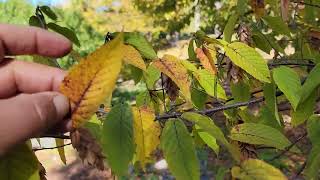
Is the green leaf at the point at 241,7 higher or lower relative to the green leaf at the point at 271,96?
higher

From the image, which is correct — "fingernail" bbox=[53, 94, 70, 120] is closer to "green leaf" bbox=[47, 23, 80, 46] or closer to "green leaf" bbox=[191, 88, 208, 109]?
"green leaf" bbox=[47, 23, 80, 46]

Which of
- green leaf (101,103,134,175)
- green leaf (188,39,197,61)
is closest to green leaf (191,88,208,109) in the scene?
green leaf (188,39,197,61)

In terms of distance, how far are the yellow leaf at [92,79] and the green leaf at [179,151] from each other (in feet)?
1.13

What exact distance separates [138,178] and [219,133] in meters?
5.68

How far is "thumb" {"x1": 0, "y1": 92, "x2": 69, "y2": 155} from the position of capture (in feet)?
2.30

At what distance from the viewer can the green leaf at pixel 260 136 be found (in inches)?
46.3

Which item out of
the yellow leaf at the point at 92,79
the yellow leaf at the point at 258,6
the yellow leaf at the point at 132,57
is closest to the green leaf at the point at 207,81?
the yellow leaf at the point at 132,57

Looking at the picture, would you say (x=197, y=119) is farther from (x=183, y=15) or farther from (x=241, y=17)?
(x=183, y=15)

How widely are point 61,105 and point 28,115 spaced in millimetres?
70

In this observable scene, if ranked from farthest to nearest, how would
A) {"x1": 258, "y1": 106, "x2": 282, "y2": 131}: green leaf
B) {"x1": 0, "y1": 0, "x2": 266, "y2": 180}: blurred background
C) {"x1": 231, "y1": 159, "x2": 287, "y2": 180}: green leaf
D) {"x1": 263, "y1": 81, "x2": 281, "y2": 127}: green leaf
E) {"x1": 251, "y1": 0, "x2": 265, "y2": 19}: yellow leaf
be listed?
{"x1": 0, "y1": 0, "x2": 266, "y2": 180}: blurred background, {"x1": 251, "y1": 0, "x2": 265, "y2": 19}: yellow leaf, {"x1": 258, "y1": 106, "x2": 282, "y2": 131}: green leaf, {"x1": 263, "y1": 81, "x2": 281, "y2": 127}: green leaf, {"x1": 231, "y1": 159, "x2": 287, "y2": 180}: green leaf

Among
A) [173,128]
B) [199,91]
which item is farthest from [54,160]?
[173,128]

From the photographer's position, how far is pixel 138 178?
21.5ft

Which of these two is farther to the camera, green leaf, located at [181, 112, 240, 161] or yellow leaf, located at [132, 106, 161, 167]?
yellow leaf, located at [132, 106, 161, 167]

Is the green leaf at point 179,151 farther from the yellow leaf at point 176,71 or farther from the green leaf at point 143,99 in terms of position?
the green leaf at point 143,99
